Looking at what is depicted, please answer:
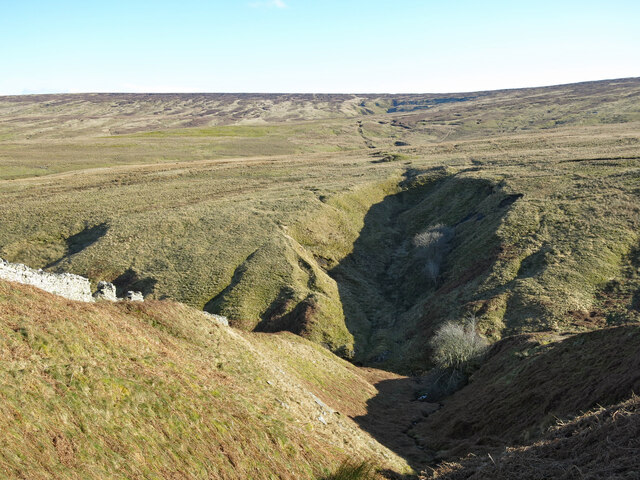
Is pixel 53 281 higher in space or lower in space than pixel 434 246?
higher

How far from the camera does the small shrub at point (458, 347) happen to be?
3916 centimetres

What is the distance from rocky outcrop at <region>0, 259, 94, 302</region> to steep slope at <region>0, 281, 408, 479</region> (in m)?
7.09

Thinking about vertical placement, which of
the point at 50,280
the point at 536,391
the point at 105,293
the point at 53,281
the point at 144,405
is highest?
the point at 50,280

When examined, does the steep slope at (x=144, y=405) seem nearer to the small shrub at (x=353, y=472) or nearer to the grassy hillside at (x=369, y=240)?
the small shrub at (x=353, y=472)

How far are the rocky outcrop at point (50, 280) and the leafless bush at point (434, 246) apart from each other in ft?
150

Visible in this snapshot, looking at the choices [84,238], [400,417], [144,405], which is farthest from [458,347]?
[84,238]

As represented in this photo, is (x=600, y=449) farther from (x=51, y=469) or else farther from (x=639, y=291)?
(x=639, y=291)

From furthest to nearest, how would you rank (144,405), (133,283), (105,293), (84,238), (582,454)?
(84,238) < (133,283) < (105,293) < (144,405) < (582,454)

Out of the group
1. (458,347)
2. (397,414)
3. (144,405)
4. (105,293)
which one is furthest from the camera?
(458,347)

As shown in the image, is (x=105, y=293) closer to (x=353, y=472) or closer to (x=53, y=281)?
(x=53, y=281)

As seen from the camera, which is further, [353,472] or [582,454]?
[353,472]

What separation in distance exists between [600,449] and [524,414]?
13.0m

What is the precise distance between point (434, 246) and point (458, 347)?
101 feet

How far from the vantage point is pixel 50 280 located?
29.8 metres
